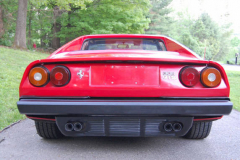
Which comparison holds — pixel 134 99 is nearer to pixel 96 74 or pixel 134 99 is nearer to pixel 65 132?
pixel 96 74

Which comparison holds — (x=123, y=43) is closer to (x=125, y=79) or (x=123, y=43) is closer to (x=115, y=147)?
(x=125, y=79)

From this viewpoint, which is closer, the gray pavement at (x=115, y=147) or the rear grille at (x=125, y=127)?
the rear grille at (x=125, y=127)

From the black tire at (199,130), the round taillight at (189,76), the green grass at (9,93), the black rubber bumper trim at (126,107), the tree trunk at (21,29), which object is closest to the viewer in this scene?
the black rubber bumper trim at (126,107)

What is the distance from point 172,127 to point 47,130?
1497 millimetres

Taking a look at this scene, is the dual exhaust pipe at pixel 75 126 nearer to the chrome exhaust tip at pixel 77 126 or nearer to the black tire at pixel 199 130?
the chrome exhaust tip at pixel 77 126

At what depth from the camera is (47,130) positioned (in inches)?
111

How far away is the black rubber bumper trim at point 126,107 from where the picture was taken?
2.16 meters

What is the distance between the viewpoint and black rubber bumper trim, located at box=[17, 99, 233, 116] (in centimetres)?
216

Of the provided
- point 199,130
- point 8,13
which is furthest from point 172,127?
point 8,13

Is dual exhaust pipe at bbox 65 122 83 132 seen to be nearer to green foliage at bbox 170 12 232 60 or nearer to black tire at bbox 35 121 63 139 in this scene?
black tire at bbox 35 121 63 139

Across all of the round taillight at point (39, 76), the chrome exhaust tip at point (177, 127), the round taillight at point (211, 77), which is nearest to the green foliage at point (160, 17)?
the round taillight at point (211, 77)

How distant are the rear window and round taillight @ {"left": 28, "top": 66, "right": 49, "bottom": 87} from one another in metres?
1.31

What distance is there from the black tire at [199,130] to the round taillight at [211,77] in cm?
72

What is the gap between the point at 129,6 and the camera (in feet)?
63.0
